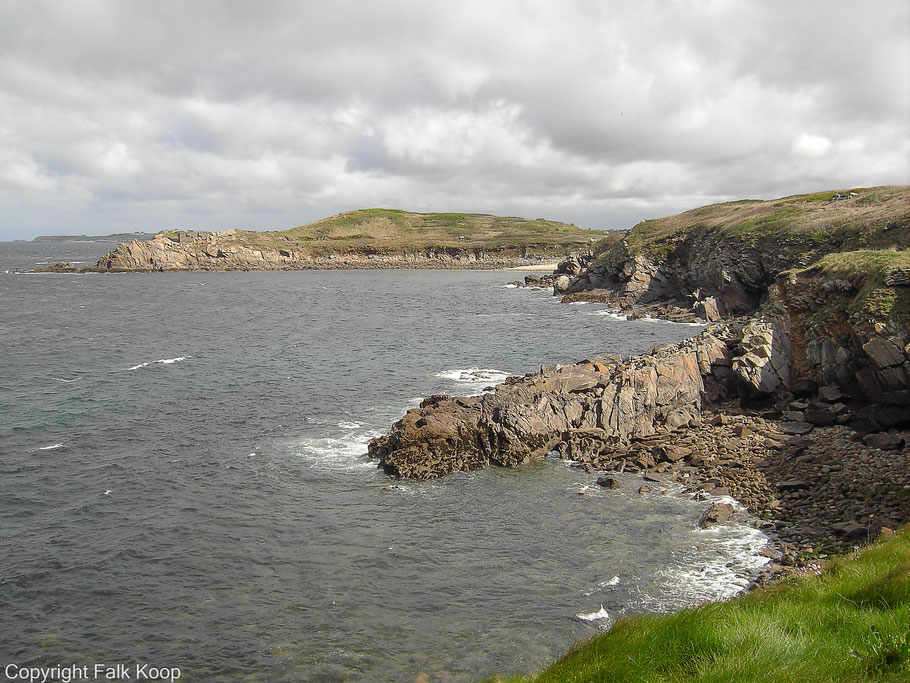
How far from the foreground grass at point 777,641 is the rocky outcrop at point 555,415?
1636 cm

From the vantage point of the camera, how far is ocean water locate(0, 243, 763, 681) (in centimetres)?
1645

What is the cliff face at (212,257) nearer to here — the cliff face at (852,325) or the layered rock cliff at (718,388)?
the layered rock cliff at (718,388)

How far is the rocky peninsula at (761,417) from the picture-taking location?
76.0 ft

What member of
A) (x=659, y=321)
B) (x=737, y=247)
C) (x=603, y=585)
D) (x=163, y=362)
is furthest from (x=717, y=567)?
(x=737, y=247)

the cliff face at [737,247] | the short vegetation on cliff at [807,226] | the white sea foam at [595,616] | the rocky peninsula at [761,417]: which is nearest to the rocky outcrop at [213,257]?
the cliff face at [737,247]

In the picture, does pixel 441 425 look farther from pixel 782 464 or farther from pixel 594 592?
pixel 782 464

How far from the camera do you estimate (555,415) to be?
101 ft

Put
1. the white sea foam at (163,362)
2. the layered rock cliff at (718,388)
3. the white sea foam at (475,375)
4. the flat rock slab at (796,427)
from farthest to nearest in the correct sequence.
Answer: the white sea foam at (163,362)
the white sea foam at (475,375)
the flat rock slab at (796,427)
the layered rock cliff at (718,388)

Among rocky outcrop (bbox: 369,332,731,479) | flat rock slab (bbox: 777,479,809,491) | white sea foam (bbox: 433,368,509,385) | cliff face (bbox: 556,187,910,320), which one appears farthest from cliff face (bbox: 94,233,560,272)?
flat rock slab (bbox: 777,479,809,491)

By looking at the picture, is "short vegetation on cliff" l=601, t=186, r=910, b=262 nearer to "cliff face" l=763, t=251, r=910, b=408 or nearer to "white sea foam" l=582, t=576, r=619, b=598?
"cliff face" l=763, t=251, r=910, b=408

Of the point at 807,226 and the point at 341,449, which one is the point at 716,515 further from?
the point at 807,226

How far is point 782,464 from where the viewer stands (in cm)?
2605

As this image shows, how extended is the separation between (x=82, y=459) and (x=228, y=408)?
9.34 m

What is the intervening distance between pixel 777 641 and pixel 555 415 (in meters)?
21.5
